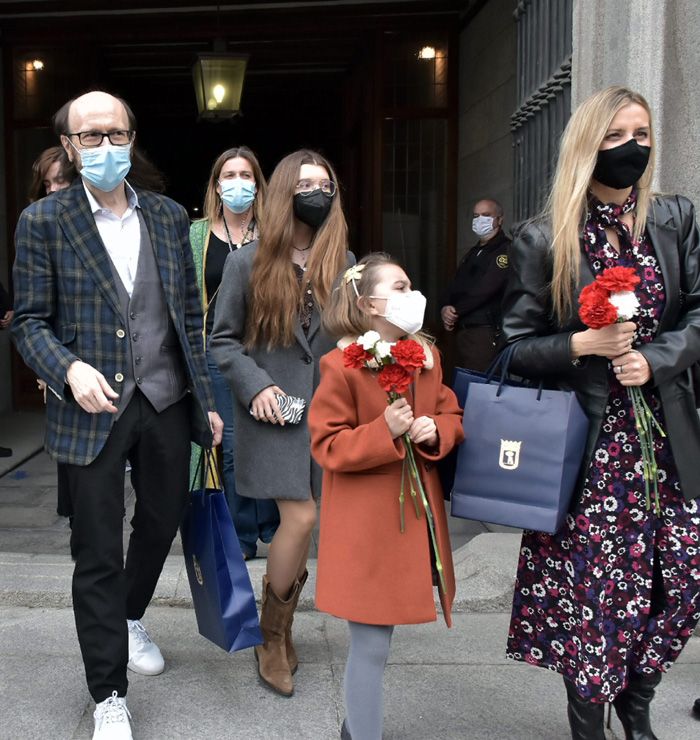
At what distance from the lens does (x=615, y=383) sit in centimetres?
268

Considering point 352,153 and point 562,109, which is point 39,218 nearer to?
point 562,109

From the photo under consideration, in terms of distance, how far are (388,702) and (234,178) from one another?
8.22 ft

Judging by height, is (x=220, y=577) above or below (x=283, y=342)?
below

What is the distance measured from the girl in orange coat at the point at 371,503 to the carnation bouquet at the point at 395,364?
3cm

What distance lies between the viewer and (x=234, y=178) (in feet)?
15.3

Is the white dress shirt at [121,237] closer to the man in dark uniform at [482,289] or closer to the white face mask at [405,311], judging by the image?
the white face mask at [405,311]

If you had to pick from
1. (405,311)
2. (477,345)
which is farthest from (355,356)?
(477,345)

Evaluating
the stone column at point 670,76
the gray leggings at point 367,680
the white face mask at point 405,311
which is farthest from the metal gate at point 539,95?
the gray leggings at point 367,680

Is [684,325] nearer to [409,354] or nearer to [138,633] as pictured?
[409,354]

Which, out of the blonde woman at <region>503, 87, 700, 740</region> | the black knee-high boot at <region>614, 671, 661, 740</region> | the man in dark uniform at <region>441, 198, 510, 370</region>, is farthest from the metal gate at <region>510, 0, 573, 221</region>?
the black knee-high boot at <region>614, 671, 661, 740</region>

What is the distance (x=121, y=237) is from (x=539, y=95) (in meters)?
2.49

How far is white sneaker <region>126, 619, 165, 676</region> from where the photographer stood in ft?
11.5

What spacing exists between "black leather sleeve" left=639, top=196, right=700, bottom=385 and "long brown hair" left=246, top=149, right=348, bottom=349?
3.63ft

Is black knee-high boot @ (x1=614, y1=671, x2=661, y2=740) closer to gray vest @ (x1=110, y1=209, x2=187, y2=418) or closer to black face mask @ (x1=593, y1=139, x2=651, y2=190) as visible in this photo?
black face mask @ (x1=593, y1=139, x2=651, y2=190)
